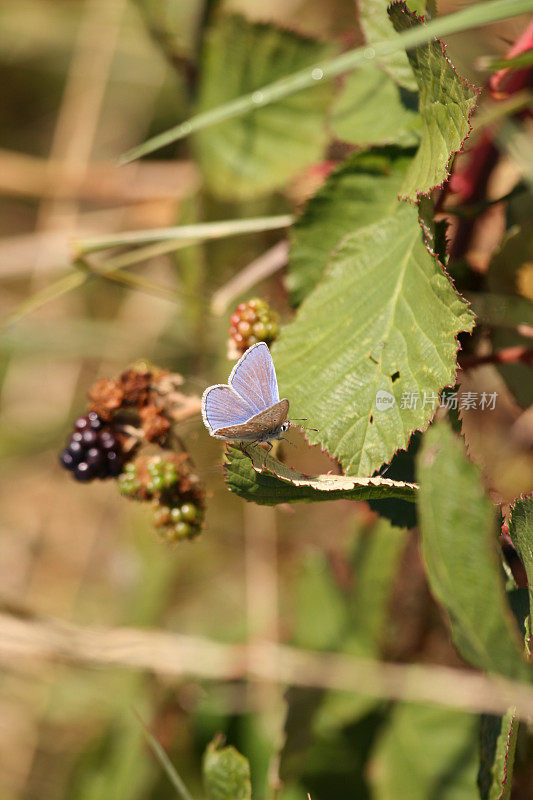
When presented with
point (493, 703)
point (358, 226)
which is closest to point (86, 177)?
point (358, 226)

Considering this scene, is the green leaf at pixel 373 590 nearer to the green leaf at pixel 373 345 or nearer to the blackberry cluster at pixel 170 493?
the blackberry cluster at pixel 170 493

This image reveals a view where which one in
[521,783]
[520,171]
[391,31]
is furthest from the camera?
[521,783]

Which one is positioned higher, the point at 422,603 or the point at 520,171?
the point at 520,171

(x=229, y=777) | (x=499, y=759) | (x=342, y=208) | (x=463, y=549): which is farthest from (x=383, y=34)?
(x=229, y=777)

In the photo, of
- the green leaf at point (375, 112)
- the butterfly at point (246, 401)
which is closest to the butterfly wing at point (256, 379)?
the butterfly at point (246, 401)

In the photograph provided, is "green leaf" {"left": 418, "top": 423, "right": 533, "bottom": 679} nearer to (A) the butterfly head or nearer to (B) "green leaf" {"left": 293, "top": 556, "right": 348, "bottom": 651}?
(A) the butterfly head

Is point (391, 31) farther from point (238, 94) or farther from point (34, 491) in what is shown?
point (34, 491)

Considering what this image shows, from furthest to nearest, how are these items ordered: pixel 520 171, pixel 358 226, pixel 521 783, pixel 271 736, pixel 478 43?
1. pixel 478 43
2. pixel 271 736
3. pixel 521 783
4. pixel 520 171
5. pixel 358 226
